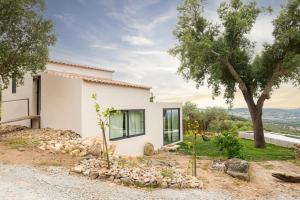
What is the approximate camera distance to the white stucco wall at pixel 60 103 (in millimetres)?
16859

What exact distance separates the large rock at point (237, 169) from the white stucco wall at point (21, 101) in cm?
1161

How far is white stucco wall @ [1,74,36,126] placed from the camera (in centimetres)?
1922

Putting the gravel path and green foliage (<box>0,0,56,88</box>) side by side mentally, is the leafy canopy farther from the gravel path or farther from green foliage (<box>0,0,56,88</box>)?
the gravel path

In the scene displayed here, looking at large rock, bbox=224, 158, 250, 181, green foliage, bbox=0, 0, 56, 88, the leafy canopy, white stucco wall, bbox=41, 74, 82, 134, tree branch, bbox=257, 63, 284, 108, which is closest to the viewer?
large rock, bbox=224, 158, 250, 181

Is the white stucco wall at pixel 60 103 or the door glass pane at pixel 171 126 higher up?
the white stucco wall at pixel 60 103

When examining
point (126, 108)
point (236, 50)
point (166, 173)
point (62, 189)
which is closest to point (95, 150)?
point (166, 173)

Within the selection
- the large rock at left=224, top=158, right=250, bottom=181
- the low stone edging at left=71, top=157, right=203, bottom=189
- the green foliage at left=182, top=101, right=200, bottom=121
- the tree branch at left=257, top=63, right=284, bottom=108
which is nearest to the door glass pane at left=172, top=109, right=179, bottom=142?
the tree branch at left=257, top=63, right=284, bottom=108

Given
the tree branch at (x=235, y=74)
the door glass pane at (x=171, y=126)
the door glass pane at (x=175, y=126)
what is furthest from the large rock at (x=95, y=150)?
the tree branch at (x=235, y=74)

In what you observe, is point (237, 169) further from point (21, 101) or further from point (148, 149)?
point (21, 101)

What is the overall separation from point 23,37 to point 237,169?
39.1 ft

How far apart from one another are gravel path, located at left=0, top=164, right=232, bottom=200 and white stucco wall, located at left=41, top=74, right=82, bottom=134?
5.65 m

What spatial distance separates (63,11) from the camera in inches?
910

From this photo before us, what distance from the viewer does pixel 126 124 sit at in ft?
66.6

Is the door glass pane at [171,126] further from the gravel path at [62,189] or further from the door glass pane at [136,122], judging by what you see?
the gravel path at [62,189]
